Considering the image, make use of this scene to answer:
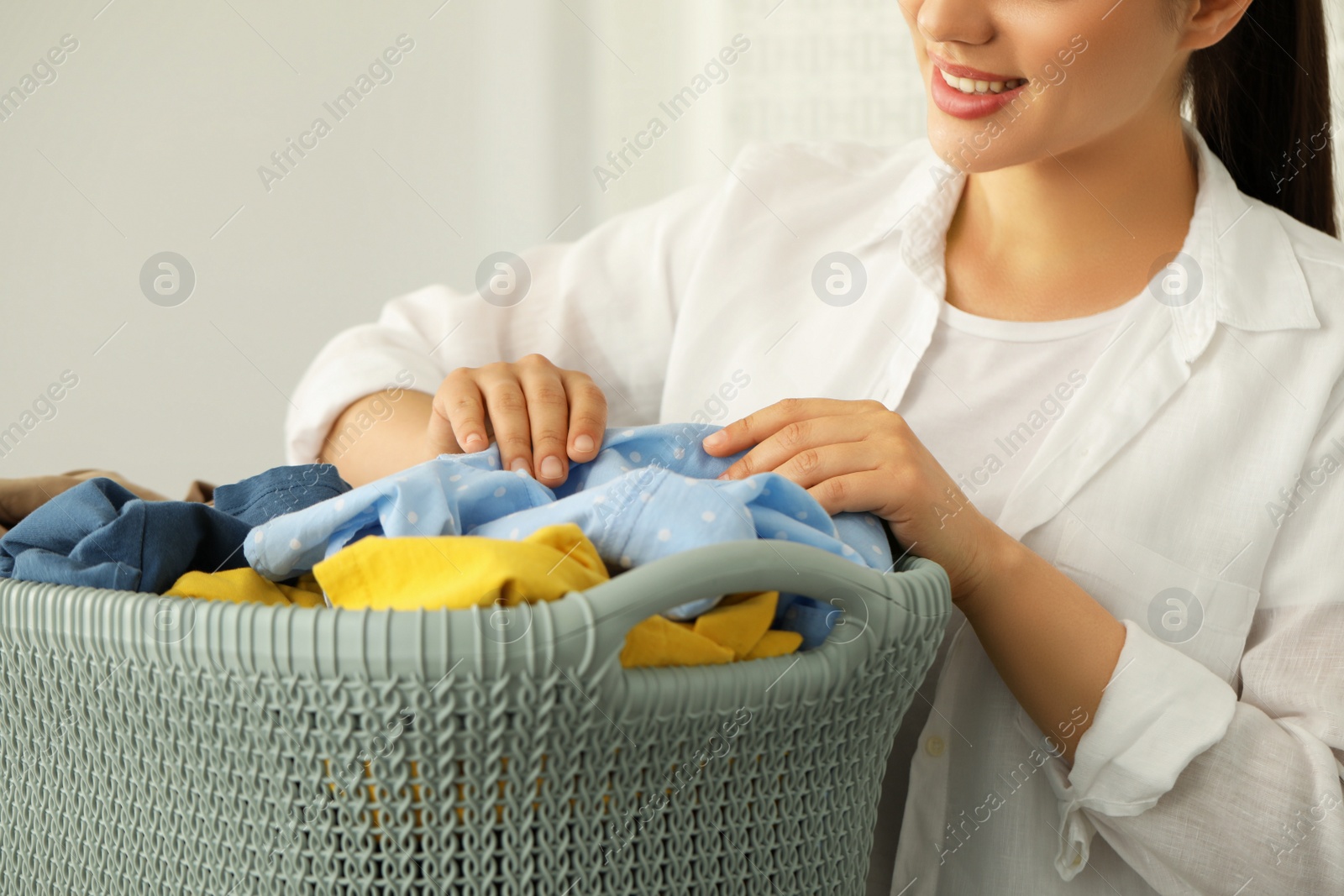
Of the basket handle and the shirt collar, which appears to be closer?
the basket handle

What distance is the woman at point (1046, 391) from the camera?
652 millimetres

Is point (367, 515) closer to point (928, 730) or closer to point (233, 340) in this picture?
point (928, 730)

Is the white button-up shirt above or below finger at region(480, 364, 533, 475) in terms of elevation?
below

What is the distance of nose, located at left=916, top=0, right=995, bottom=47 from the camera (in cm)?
74

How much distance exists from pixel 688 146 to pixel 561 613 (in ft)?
5.62

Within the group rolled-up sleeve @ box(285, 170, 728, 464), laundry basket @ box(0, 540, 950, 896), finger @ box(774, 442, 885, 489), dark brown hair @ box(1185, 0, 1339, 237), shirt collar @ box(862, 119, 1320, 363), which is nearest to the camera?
laundry basket @ box(0, 540, 950, 896)

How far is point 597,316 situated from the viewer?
3.45 feet

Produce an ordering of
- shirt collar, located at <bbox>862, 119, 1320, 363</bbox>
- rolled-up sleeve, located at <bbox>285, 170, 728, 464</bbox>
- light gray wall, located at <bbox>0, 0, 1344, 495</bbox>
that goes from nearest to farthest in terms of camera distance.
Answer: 1. shirt collar, located at <bbox>862, 119, 1320, 363</bbox>
2. rolled-up sleeve, located at <bbox>285, 170, 728, 464</bbox>
3. light gray wall, located at <bbox>0, 0, 1344, 495</bbox>

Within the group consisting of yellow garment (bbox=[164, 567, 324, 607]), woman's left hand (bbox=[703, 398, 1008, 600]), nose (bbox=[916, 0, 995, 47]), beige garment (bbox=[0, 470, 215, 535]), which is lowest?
woman's left hand (bbox=[703, 398, 1008, 600])

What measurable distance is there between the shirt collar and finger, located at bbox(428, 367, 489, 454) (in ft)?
1.37

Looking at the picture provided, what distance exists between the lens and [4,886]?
0.54 metres

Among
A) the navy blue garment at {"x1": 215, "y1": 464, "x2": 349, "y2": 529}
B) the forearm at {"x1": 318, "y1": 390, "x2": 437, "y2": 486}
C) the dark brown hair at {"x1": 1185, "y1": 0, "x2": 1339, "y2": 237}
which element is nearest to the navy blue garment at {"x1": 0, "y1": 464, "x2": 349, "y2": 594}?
the navy blue garment at {"x1": 215, "y1": 464, "x2": 349, "y2": 529}

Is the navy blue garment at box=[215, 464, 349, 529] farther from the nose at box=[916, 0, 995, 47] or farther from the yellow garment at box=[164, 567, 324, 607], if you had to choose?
the nose at box=[916, 0, 995, 47]

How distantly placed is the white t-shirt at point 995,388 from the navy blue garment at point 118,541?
20.1 inches
